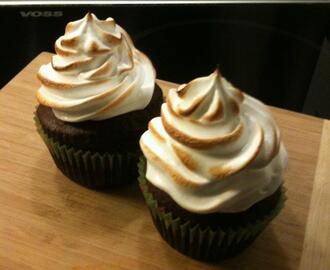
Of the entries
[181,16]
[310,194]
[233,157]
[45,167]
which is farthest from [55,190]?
[181,16]

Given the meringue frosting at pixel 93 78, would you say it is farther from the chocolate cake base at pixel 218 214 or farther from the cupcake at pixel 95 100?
the chocolate cake base at pixel 218 214

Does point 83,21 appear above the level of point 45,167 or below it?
above

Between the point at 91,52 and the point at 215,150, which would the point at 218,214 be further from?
the point at 91,52

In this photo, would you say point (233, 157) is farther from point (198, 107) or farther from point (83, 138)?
point (83, 138)

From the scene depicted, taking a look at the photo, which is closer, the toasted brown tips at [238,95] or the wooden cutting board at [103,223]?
the toasted brown tips at [238,95]

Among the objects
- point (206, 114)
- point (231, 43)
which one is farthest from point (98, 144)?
point (231, 43)

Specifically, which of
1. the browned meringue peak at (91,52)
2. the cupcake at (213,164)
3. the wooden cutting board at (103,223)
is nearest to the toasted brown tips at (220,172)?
the cupcake at (213,164)
